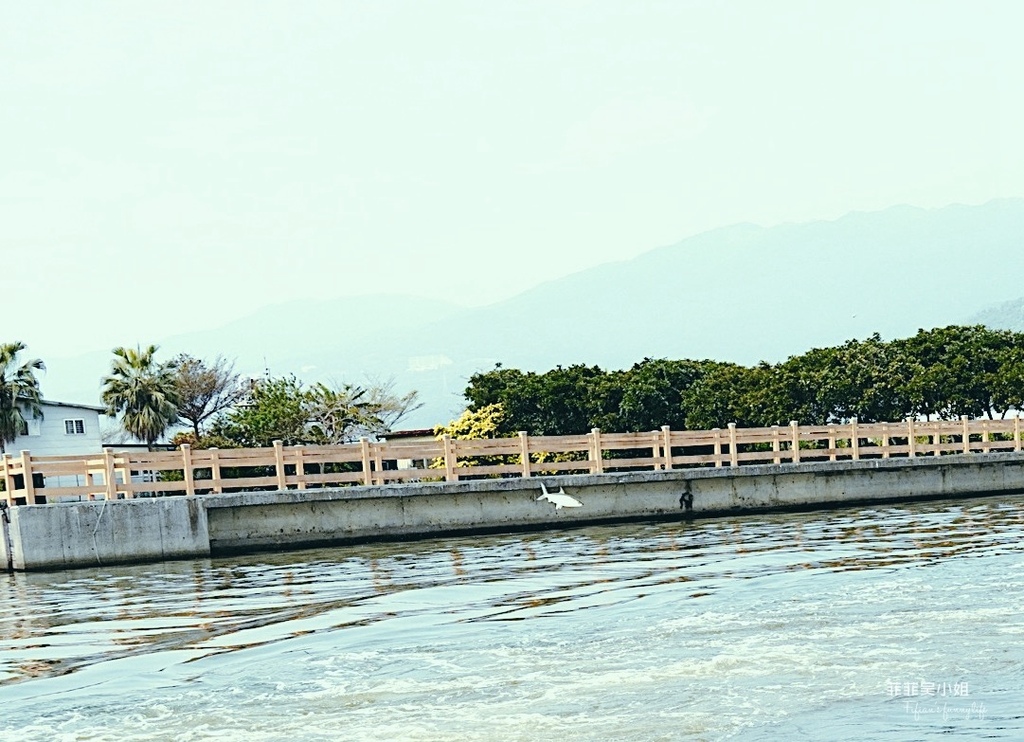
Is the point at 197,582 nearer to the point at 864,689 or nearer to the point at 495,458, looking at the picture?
the point at 864,689

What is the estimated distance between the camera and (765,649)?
12625 mm

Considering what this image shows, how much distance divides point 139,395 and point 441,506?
130ft

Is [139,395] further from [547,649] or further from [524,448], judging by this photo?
[547,649]

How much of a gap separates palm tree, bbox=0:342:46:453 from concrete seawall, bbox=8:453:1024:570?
36748 mm

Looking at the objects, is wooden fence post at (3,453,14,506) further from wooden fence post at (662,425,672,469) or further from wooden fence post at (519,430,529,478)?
wooden fence post at (662,425,672,469)

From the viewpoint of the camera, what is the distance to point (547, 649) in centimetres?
1312

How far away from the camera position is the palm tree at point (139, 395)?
2645 inches

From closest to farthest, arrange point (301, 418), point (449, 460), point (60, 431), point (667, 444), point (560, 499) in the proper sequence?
point (560, 499) < point (449, 460) < point (667, 444) < point (301, 418) < point (60, 431)

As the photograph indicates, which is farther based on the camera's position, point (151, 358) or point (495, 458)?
point (151, 358)

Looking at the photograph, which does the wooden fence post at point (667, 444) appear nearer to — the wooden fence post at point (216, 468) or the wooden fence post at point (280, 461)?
the wooden fence post at point (280, 461)

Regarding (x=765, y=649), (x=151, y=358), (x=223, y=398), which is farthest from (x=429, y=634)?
(x=223, y=398)

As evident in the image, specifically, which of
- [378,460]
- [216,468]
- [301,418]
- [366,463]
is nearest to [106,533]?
[216,468]

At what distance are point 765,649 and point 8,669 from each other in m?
6.75

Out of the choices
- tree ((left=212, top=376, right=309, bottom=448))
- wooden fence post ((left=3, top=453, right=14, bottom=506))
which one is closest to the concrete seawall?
wooden fence post ((left=3, top=453, right=14, bottom=506))
